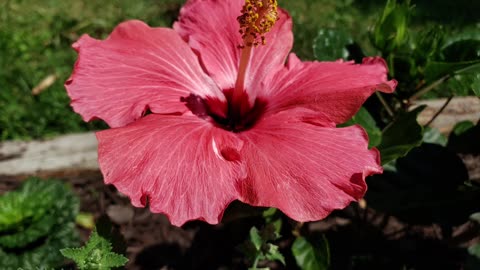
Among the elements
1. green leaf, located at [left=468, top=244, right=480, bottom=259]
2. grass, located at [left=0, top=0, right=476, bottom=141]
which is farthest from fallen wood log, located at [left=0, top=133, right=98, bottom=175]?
green leaf, located at [left=468, top=244, right=480, bottom=259]

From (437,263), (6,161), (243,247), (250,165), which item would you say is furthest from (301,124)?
(6,161)

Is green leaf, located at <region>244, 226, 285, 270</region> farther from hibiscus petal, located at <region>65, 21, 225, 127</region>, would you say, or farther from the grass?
the grass

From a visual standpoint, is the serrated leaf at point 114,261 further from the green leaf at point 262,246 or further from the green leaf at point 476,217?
the green leaf at point 476,217

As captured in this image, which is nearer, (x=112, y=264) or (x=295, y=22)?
(x=112, y=264)

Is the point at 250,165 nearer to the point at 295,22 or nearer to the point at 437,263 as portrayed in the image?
the point at 437,263

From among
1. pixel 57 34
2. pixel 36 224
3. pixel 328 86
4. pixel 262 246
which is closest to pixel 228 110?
pixel 328 86

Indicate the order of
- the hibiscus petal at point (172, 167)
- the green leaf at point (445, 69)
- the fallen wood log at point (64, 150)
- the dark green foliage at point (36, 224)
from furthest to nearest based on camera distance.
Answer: the fallen wood log at point (64, 150), the dark green foliage at point (36, 224), the green leaf at point (445, 69), the hibiscus petal at point (172, 167)

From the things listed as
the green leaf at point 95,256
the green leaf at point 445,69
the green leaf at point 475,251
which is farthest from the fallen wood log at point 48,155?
the green leaf at point 475,251
